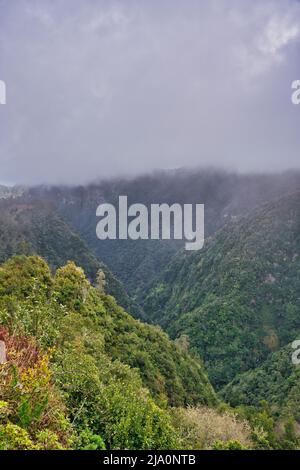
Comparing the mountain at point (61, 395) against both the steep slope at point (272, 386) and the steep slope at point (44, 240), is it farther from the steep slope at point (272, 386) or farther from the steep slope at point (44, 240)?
the steep slope at point (44, 240)

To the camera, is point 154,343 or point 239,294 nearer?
Answer: point 154,343

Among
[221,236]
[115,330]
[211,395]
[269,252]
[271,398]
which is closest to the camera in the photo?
[115,330]

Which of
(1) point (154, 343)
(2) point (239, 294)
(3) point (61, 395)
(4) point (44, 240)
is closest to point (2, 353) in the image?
(3) point (61, 395)

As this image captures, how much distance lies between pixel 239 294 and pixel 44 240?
54031 mm

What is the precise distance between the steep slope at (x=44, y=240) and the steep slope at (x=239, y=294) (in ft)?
68.6

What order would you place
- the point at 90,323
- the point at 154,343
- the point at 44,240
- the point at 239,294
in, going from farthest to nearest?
1. the point at 239,294
2. the point at 44,240
3. the point at 154,343
4. the point at 90,323

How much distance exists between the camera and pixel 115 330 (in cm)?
3997

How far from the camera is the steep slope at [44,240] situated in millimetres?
106125

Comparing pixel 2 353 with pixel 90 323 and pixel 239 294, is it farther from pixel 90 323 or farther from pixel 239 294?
pixel 239 294

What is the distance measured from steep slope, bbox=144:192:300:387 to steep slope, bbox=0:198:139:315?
20.9 m

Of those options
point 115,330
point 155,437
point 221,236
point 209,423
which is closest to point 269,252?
point 221,236

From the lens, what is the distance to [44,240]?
117312 millimetres
